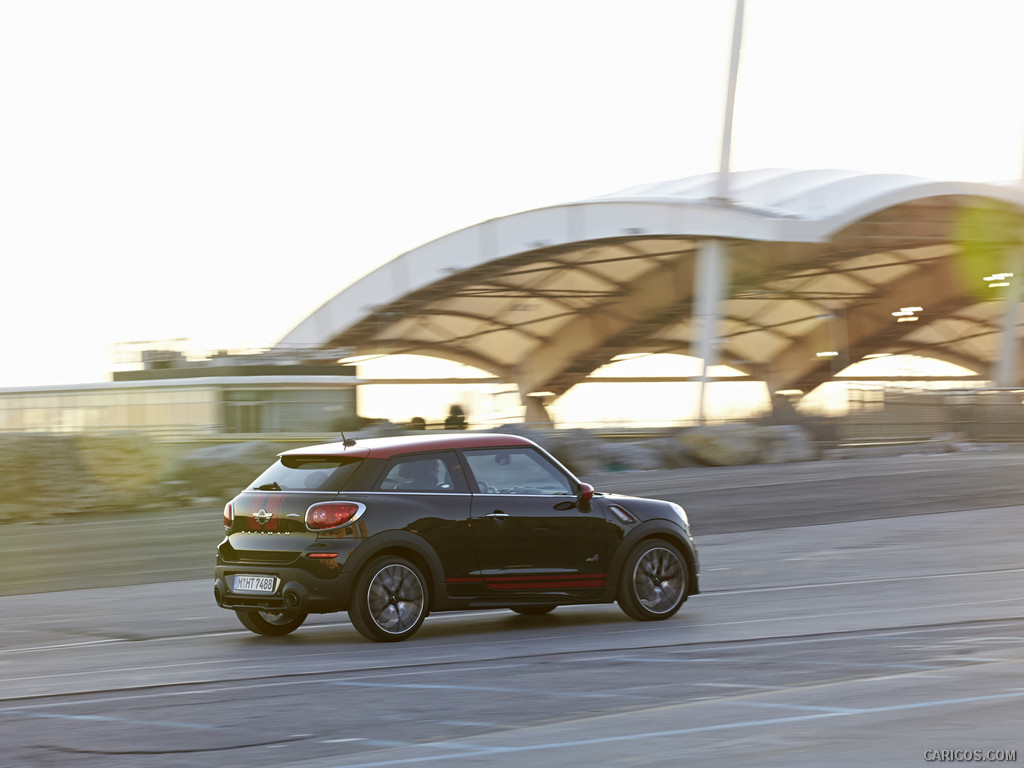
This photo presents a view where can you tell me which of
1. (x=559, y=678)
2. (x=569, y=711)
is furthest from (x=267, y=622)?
(x=569, y=711)

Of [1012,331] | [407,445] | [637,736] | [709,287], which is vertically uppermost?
[709,287]

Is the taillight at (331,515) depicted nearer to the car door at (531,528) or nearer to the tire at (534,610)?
the car door at (531,528)

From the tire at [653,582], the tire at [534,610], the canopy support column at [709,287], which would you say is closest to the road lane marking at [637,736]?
the tire at [653,582]

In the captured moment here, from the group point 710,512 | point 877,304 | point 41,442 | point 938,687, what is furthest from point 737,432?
point 877,304

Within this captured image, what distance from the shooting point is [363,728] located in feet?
22.8

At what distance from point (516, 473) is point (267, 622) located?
2.32 m

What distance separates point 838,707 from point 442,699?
2132mm

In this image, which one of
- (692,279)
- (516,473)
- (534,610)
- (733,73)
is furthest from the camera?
(692,279)

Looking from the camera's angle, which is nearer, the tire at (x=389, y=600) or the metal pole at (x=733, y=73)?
the tire at (x=389, y=600)

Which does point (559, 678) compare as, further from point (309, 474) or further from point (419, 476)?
point (309, 474)

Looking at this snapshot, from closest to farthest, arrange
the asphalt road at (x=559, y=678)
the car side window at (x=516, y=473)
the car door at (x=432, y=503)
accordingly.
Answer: the asphalt road at (x=559, y=678) < the car door at (x=432, y=503) < the car side window at (x=516, y=473)

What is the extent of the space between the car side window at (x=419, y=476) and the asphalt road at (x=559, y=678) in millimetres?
1151

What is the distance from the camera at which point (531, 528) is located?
36.4 ft

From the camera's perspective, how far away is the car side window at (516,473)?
11086 mm
